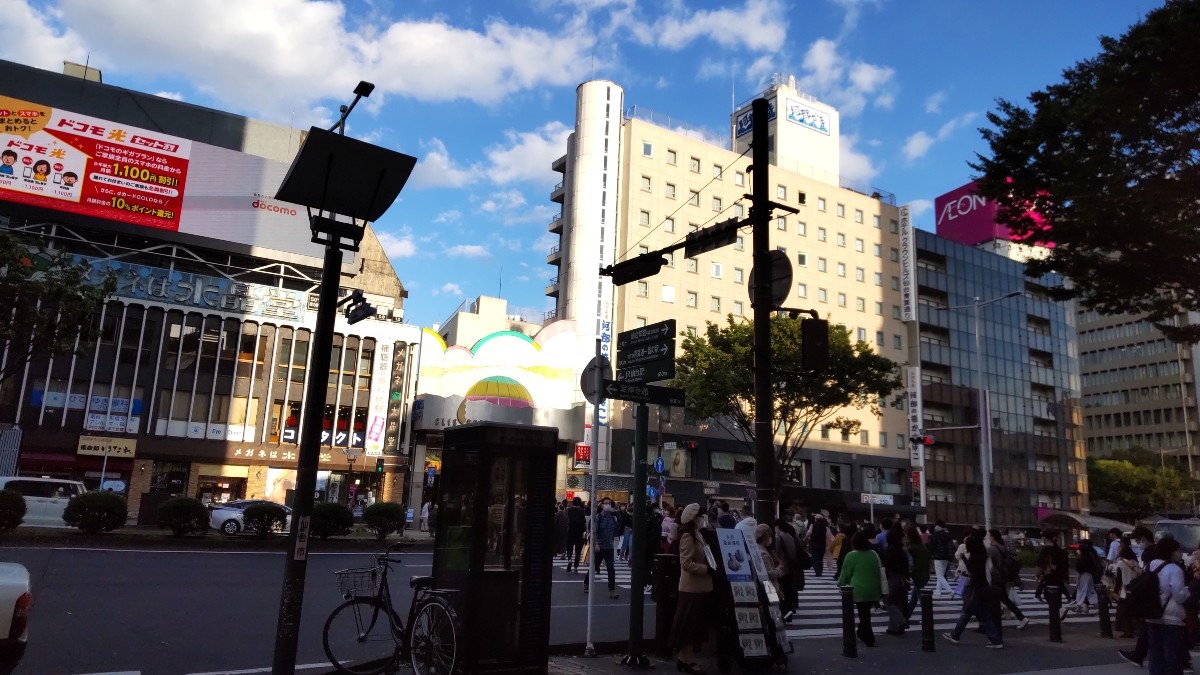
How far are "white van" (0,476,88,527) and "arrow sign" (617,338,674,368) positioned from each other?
788 inches

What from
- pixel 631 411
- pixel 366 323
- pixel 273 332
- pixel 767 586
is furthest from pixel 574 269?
pixel 767 586

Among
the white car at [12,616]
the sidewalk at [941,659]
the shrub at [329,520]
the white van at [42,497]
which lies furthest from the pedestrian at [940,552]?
the white van at [42,497]

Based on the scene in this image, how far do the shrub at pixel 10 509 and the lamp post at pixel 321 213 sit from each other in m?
17.1

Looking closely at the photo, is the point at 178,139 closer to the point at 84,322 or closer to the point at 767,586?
Answer: the point at 84,322

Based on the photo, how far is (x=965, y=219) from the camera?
76.4 meters

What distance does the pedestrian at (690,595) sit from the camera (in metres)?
8.61

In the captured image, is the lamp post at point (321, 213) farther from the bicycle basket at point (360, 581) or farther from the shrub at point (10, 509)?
the shrub at point (10, 509)

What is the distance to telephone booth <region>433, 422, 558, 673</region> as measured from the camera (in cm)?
766

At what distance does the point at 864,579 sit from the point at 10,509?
19912 mm

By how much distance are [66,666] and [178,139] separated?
4352 centimetres

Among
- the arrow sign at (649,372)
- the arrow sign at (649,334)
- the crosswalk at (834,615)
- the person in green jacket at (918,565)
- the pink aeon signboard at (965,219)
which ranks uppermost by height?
the pink aeon signboard at (965,219)

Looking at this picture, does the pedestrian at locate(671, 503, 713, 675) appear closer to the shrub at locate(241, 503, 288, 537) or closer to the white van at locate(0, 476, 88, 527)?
the shrub at locate(241, 503, 288, 537)

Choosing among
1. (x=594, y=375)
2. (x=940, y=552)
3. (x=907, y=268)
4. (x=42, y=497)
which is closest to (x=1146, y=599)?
(x=594, y=375)

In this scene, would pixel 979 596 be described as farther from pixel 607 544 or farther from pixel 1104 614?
pixel 607 544
